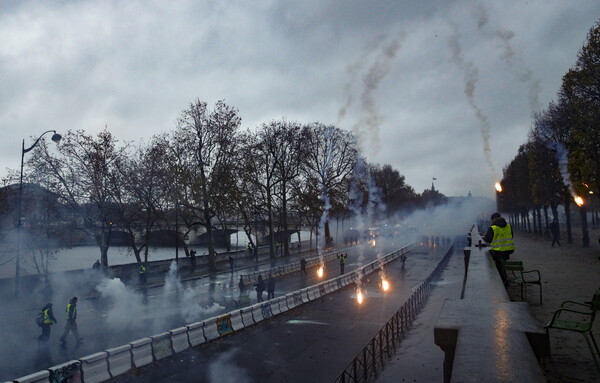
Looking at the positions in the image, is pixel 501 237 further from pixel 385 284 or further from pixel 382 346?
pixel 385 284

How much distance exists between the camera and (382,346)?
12156 millimetres

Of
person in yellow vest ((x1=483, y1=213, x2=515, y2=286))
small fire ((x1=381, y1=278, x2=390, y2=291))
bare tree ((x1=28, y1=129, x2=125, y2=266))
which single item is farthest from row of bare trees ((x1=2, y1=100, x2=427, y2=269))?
person in yellow vest ((x1=483, y1=213, x2=515, y2=286))

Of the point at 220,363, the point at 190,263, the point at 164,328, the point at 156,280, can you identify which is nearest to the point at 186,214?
the point at 190,263

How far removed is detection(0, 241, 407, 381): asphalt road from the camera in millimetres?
14078

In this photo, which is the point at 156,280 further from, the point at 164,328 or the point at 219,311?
the point at 164,328

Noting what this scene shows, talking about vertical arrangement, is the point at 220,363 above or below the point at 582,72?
below

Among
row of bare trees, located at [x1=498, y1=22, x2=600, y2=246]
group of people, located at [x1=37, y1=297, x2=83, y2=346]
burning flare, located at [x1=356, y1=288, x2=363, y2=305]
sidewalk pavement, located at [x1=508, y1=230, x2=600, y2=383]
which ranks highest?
row of bare trees, located at [x1=498, y1=22, x2=600, y2=246]

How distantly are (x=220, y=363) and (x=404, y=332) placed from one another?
6.44 metres

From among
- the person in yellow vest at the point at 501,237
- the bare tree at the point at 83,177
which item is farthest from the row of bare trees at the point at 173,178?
the person in yellow vest at the point at 501,237

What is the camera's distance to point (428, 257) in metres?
44.1

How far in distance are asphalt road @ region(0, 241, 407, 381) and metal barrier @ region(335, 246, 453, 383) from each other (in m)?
8.67

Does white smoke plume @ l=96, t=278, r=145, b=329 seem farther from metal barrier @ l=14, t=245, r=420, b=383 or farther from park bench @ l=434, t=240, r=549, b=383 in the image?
park bench @ l=434, t=240, r=549, b=383

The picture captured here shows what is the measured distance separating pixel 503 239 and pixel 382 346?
15.1ft

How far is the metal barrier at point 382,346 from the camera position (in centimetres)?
1012
